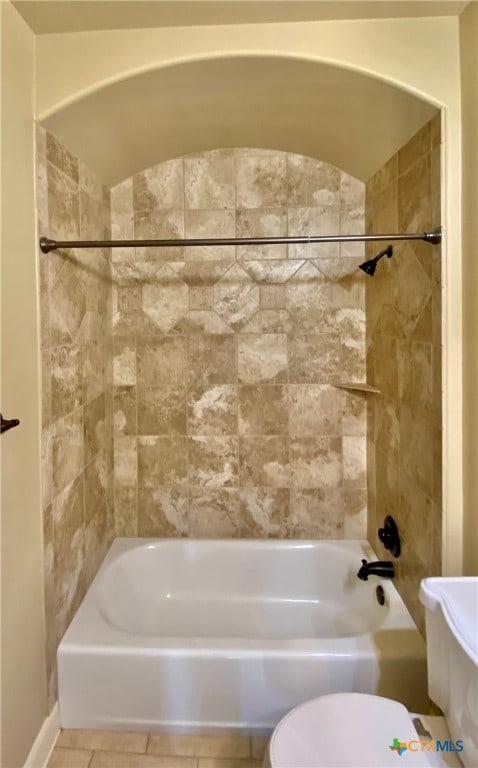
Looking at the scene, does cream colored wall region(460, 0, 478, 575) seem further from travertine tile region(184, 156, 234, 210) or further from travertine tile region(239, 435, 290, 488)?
travertine tile region(184, 156, 234, 210)

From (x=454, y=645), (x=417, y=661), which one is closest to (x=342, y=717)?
(x=454, y=645)

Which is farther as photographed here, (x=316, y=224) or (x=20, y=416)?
(x=316, y=224)

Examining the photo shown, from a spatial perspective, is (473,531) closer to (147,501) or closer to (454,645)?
(454,645)

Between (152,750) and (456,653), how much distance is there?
1093 mm

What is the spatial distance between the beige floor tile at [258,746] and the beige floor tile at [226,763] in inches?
0.6

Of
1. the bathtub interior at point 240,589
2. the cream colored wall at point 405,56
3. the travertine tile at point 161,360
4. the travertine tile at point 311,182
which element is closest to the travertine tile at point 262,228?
the travertine tile at point 311,182

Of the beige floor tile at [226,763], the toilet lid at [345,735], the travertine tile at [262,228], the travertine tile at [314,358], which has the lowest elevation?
the beige floor tile at [226,763]

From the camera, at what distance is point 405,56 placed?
1383 millimetres

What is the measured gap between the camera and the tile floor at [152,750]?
1453mm

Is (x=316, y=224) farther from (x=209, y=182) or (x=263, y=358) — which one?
(x=263, y=358)

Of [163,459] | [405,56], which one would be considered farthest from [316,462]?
[405,56]

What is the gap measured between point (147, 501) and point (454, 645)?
1.56 meters

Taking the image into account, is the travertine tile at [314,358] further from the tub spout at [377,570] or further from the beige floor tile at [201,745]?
the beige floor tile at [201,745]

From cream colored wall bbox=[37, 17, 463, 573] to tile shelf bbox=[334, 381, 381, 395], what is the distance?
572 millimetres
